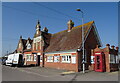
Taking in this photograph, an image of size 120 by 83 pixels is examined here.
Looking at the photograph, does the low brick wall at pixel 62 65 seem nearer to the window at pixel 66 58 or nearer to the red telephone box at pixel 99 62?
the window at pixel 66 58

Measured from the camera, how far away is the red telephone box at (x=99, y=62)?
19.0 m

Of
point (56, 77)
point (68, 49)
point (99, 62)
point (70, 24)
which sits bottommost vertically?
point (56, 77)

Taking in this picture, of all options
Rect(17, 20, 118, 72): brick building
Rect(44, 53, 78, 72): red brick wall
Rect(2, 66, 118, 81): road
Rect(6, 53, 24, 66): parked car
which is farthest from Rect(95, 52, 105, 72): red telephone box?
Rect(6, 53, 24, 66): parked car

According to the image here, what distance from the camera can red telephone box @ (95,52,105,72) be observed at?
62.2 feet

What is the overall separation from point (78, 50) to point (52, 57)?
8.02 m

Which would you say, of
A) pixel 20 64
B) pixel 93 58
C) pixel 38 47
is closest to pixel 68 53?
pixel 93 58

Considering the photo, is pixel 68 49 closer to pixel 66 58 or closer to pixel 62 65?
pixel 66 58

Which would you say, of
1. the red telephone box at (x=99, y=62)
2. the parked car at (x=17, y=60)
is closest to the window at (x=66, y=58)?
the red telephone box at (x=99, y=62)

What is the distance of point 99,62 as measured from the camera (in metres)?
19.5

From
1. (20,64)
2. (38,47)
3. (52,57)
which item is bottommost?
(20,64)

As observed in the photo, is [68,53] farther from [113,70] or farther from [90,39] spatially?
[113,70]

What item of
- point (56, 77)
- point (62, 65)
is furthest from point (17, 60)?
point (56, 77)

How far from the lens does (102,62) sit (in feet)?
62.3

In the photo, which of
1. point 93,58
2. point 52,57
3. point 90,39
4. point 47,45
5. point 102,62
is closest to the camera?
point 102,62
